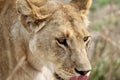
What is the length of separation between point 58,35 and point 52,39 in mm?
70

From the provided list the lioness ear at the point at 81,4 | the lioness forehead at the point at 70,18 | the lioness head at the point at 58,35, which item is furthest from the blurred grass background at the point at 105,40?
the lioness head at the point at 58,35

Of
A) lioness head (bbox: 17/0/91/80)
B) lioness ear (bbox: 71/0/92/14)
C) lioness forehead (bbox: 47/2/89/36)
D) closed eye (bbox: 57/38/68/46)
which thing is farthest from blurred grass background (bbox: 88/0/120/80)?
closed eye (bbox: 57/38/68/46)

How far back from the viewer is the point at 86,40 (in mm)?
4797

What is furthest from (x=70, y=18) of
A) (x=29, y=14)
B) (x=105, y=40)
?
(x=105, y=40)

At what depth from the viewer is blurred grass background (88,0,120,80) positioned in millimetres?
6473

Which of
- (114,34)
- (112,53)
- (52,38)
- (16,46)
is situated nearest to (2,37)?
(16,46)

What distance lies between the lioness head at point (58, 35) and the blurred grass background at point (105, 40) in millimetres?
814

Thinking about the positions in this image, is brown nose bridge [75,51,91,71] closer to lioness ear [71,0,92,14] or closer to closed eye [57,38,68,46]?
closed eye [57,38,68,46]

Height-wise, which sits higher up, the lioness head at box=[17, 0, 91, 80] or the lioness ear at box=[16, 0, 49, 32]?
the lioness ear at box=[16, 0, 49, 32]

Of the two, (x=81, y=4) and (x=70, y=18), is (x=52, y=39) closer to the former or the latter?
(x=70, y=18)

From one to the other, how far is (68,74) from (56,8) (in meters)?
0.54

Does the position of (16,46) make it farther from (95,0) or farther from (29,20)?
(95,0)

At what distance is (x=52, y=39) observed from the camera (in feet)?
15.8

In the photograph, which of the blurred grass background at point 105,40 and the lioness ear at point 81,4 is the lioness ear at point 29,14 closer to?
the lioness ear at point 81,4
